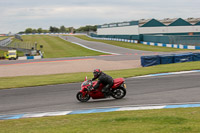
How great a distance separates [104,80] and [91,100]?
5.86ft

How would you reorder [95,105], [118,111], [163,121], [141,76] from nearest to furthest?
[163,121]
[118,111]
[95,105]
[141,76]

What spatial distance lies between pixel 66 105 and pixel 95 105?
1438 millimetres

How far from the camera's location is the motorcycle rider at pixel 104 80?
1386 centimetres

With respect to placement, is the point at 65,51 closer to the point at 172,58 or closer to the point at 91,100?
the point at 172,58

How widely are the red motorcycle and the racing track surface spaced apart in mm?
300

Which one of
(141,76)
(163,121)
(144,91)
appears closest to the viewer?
(163,121)

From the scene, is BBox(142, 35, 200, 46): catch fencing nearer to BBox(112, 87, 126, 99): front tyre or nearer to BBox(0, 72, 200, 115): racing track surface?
BBox(0, 72, 200, 115): racing track surface

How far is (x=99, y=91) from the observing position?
14.3 meters

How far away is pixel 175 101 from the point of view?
13164 millimetres

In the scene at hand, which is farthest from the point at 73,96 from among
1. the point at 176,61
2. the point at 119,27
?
the point at 119,27

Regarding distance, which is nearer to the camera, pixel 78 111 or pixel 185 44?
pixel 78 111

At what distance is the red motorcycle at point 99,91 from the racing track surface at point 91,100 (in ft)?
0.99

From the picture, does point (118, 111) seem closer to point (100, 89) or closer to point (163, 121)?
point (100, 89)

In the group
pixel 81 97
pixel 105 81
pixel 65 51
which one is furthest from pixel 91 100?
pixel 65 51
